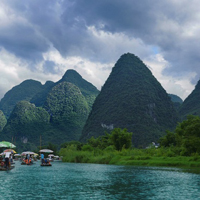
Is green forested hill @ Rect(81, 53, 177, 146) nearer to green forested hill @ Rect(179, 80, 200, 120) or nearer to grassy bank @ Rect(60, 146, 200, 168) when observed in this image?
green forested hill @ Rect(179, 80, 200, 120)

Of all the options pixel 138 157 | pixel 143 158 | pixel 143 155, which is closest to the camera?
pixel 143 158

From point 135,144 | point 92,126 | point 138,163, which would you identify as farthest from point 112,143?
point 92,126

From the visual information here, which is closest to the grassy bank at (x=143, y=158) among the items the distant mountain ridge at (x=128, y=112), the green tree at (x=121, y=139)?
the green tree at (x=121, y=139)

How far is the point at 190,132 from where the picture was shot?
154 ft

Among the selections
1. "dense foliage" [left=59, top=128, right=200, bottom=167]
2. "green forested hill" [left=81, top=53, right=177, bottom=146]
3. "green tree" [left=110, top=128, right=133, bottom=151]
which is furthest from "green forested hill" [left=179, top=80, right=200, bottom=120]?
"green tree" [left=110, top=128, right=133, bottom=151]

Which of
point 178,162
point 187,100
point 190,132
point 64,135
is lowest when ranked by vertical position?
point 178,162

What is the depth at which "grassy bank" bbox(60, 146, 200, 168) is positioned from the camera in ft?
138

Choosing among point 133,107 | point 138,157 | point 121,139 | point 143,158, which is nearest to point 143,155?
point 138,157

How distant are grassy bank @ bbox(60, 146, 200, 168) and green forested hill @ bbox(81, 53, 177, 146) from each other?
6024 cm

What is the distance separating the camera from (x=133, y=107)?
A: 15338 centimetres

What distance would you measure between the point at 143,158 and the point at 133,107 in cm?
10250

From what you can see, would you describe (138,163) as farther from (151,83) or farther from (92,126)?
(151,83)

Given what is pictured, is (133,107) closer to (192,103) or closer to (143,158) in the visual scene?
(192,103)

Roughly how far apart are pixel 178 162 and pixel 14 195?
3172cm
